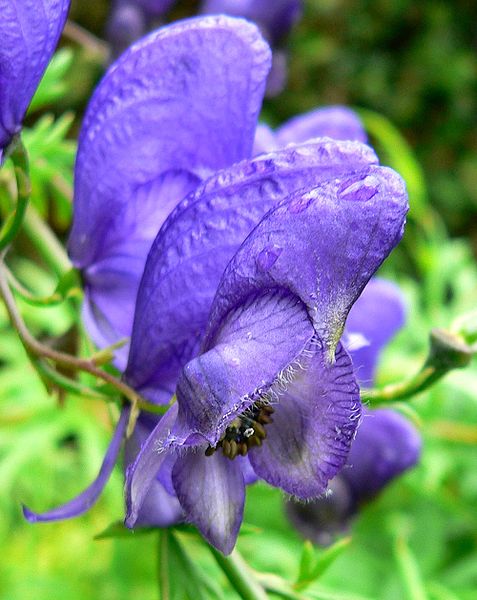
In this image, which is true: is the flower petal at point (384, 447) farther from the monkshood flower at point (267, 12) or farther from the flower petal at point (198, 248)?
the monkshood flower at point (267, 12)

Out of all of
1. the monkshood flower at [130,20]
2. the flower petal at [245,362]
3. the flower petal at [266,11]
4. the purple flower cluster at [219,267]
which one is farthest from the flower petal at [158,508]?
the flower petal at [266,11]

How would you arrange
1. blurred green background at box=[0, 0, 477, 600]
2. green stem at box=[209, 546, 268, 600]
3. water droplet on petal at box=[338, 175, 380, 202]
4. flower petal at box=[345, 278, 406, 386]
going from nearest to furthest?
water droplet on petal at box=[338, 175, 380, 202] → green stem at box=[209, 546, 268, 600] → flower petal at box=[345, 278, 406, 386] → blurred green background at box=[0, 0, 477, 600]

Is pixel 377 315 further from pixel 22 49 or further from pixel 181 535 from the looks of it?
pixel 22 49

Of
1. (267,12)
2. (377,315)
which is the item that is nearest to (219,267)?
(377,315)

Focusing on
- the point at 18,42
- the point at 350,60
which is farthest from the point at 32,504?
the point at 350,60

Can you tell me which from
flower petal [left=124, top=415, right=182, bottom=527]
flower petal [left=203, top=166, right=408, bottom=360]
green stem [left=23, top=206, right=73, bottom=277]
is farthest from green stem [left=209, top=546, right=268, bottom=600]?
green stem [left=23, top=206, right=73, bottom=277]

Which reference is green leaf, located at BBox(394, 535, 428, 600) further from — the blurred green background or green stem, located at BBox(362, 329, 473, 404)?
green stem, located at BBox(362, 329, 473, 404)

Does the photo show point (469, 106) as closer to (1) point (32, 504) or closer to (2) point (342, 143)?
(1) point (32, 504)
